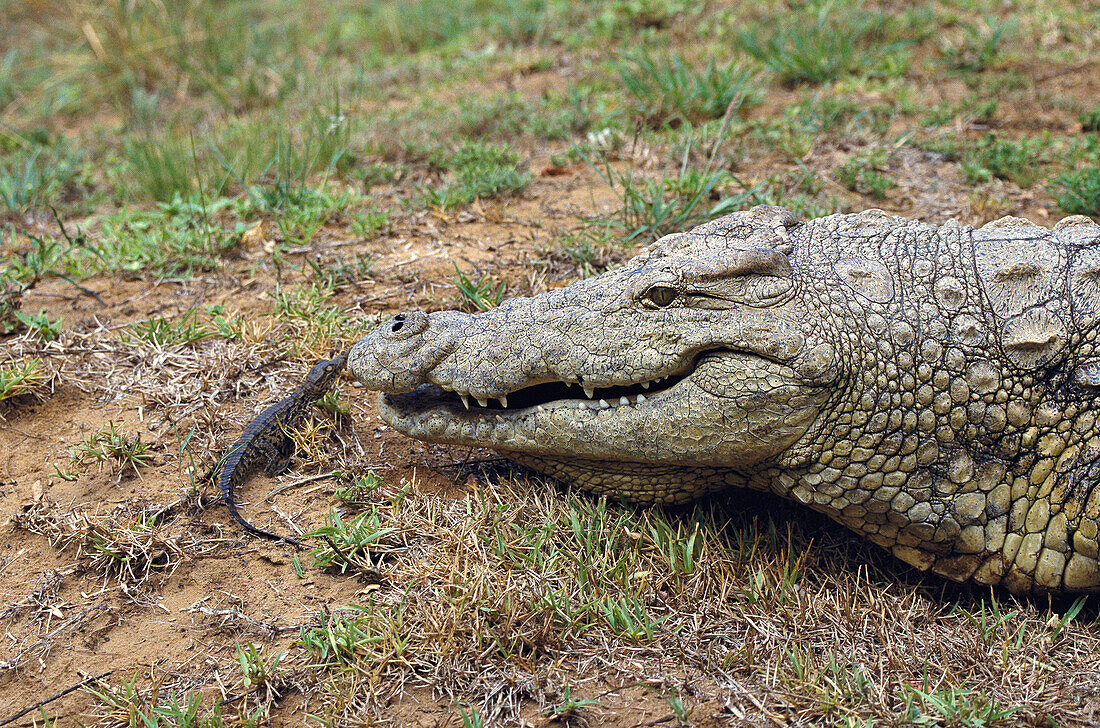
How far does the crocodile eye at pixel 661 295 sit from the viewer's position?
251cm

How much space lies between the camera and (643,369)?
247 centimetres

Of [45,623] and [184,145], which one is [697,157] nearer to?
[184,145]

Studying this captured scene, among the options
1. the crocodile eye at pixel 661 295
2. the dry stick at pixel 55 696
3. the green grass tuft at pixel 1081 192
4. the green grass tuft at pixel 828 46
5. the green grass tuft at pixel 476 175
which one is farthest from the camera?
the green grass tuft at pixel 828 46

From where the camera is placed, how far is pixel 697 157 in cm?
478

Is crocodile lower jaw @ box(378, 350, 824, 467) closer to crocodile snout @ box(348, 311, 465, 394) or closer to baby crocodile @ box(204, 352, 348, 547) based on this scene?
crocodile snout @ box(348, 311, 465, 394)

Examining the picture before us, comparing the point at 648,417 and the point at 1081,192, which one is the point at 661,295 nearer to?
A: the point at 648,417

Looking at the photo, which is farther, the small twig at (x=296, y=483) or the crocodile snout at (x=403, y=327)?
the small twig at (x=296, y=483)

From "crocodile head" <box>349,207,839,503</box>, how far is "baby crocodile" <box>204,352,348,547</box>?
51 centimetres

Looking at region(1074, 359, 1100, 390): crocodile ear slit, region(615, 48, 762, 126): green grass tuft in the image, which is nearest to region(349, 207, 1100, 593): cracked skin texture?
region(1074, 359, 1100, 390): crocodile ear slit

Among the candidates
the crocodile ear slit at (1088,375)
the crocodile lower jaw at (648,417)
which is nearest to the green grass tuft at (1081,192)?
the crocodile ear slit at (1088,375)

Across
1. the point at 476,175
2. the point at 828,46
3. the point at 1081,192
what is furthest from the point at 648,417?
the point at 828,46

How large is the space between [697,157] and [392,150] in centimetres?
184

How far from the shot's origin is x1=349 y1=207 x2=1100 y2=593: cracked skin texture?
2414 millimetres

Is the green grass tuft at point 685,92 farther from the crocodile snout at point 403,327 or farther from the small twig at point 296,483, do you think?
the small twig at point 296,483
